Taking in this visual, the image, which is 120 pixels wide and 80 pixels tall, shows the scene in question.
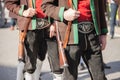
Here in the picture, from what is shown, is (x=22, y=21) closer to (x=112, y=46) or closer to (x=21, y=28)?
(x=21, y=28)

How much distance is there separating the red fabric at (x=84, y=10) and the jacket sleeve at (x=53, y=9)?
0.57 ft

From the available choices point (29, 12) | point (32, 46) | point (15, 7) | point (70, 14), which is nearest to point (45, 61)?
point (32, 46)

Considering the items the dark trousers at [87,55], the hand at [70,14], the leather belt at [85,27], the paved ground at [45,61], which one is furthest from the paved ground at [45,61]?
the hand at [70,14]

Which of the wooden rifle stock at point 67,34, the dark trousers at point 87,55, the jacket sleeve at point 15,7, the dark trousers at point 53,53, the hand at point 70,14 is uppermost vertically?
the hand at point 70,14

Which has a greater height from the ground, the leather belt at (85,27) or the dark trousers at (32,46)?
the leather belt at (85,27)

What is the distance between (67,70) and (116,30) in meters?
8.92

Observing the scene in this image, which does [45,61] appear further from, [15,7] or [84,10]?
[84,10]

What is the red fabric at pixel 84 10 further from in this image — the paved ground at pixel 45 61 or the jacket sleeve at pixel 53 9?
the paved ground at pixel 45 61

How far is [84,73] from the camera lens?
22.5 ft

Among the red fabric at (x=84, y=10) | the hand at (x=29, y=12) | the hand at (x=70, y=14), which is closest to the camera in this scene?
the hand at (x=70, y=14)

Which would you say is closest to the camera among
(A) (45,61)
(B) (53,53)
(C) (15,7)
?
(C) (15,7)

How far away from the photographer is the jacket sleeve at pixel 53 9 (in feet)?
10.6

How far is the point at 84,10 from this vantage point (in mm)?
3355

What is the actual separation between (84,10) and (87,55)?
392 mm
